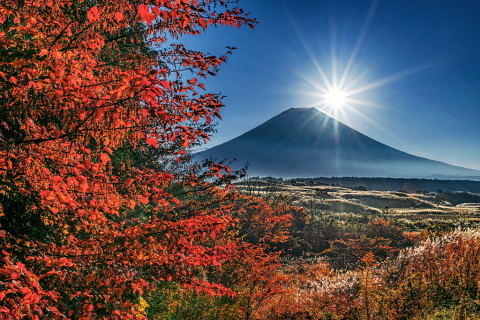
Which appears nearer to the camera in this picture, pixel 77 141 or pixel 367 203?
pixel 77 141

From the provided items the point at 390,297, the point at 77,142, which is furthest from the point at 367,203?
the point at 77,142

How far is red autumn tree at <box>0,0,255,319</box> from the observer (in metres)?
2.41

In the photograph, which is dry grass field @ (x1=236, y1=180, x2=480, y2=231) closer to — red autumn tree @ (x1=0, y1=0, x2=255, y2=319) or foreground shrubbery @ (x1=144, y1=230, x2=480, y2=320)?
foreground shrubbery @ (x1=144, y1=230, x2=480, y2=320)

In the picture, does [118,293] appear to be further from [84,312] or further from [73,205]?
[73,205]

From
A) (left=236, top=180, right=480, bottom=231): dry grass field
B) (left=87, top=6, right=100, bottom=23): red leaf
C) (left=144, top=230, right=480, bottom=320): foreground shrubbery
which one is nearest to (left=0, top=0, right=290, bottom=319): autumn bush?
(left=87, top=6, right=100, bottom=23): red leaf

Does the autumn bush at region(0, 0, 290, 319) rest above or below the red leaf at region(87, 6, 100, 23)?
below

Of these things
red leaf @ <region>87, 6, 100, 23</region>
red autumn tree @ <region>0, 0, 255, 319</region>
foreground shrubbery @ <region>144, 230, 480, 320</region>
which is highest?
red leaf @ <region>87, 6, 100, 23</region>

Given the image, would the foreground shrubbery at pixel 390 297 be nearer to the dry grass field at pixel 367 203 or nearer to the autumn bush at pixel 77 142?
the autumn bush at pixel 77 142

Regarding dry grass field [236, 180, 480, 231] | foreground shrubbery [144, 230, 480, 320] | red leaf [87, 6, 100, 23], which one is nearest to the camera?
red leaf [87, 6, 100, 23]

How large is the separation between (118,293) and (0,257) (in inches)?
51.7

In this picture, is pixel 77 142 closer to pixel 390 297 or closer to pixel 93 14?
pixel 93 14

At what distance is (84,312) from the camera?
9.11 ft

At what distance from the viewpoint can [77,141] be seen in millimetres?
2738

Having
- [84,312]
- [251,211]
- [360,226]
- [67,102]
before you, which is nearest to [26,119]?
[67,102]
